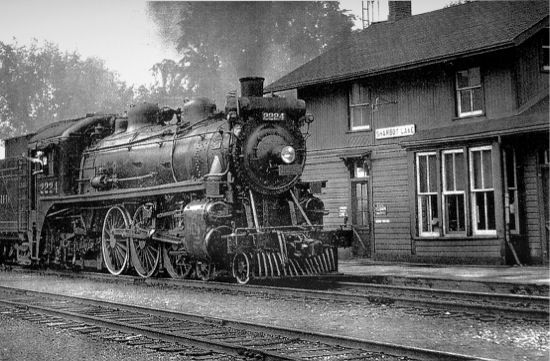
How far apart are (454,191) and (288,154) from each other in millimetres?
6161

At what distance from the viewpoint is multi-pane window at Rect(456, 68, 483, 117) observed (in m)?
17.1

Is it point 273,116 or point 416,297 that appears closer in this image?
point 416,297

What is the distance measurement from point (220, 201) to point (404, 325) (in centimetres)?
485

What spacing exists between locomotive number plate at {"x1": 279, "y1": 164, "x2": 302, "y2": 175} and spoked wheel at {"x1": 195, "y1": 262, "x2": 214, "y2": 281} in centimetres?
209

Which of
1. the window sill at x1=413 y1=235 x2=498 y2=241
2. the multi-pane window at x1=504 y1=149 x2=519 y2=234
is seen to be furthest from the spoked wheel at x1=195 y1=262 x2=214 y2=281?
the multi-pane window at x1=504 y1=149 x2=519 y2=234

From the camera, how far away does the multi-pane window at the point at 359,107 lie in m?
19.5

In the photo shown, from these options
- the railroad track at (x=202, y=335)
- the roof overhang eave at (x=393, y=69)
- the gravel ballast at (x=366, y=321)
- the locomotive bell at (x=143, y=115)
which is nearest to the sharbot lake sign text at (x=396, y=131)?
the roof overhang eave at (x=393, y=69)

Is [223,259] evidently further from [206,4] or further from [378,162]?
[378,162]

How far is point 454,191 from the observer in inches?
663

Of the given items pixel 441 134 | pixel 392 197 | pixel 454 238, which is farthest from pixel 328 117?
pixel 454 238

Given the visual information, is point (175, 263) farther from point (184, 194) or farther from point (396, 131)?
point (396, 131)

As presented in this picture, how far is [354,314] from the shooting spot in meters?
8.62

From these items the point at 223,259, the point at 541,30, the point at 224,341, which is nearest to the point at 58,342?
the point at 224,341

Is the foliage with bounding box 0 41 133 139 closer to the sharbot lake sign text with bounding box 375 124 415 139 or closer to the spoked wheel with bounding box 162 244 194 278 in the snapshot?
the spoked wheel with bounding box 162 244 194 278
